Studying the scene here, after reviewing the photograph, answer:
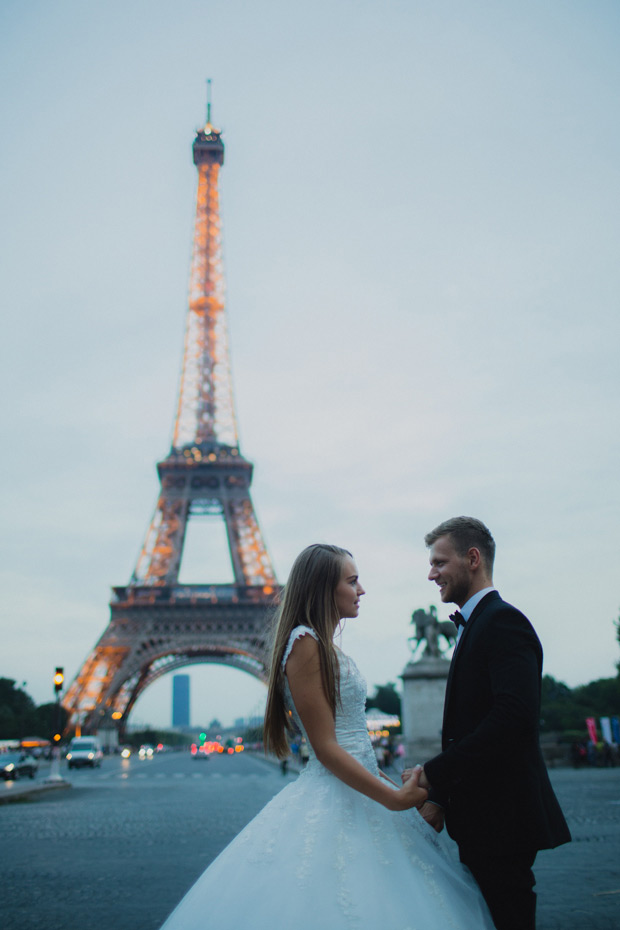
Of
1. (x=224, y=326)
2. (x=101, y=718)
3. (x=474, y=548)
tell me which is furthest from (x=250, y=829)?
(x=224, y=326)

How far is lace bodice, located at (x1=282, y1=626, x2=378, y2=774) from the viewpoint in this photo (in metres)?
3.08

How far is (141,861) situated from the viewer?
29.3 feet

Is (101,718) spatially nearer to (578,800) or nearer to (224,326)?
(224,326)

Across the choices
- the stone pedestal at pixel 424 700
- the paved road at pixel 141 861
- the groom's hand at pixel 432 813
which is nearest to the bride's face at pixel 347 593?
the groom's hand at pixel 432 813

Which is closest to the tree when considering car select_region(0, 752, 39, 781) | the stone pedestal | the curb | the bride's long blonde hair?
car select_region(0, 752, 39, 781)

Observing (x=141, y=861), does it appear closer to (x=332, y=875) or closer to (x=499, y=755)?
(x=332, y=875)

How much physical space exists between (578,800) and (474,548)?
46.6ft

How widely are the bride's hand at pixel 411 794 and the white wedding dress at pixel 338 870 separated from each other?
0.35 ft

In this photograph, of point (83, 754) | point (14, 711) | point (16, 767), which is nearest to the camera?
point (16, 767)

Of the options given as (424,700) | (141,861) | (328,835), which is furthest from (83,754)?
(328,835)

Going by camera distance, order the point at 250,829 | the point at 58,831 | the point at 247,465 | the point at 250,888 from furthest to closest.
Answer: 1. the point at 247,465
2. the point at 58,831
3. the point at 250,829
4. the point at 250,888

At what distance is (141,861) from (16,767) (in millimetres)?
25861

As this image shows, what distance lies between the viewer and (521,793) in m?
2.96

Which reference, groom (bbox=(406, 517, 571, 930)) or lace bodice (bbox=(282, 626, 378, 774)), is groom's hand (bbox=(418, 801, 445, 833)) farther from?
lace bodice (bbox=(282, 626, 378, 774))
